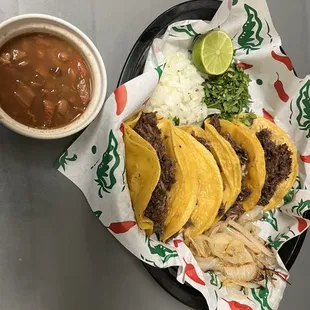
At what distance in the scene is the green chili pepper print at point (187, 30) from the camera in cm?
195

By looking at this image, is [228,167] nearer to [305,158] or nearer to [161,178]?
[161,178]

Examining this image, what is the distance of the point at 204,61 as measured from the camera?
1992 mm

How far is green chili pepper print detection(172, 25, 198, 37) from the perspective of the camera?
1.95 meters

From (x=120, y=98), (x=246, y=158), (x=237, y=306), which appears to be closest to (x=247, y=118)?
(x=246, y=158)

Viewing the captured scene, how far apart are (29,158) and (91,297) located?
55 centimetres

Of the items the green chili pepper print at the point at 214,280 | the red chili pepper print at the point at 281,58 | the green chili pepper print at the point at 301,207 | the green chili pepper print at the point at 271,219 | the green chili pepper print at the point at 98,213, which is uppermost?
the red chili pepper print at the point at 281,58

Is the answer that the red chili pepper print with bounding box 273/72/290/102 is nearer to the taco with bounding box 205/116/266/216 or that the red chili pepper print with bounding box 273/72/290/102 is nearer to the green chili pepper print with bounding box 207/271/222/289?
the taco with bounding box 205/116/266/216

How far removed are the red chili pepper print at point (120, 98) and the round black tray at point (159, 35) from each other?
109mm

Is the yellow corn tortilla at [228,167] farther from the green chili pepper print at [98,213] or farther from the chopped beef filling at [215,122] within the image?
the green chili pepper print at [98,213]

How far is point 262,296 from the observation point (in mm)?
2090

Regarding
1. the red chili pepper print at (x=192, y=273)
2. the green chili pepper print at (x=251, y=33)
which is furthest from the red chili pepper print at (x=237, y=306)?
the green chili pepper print at (x=251, y=33)

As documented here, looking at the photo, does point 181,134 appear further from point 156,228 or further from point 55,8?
point 55,8

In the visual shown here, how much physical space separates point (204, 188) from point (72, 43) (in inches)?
28.1

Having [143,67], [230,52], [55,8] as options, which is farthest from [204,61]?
[55,8]
